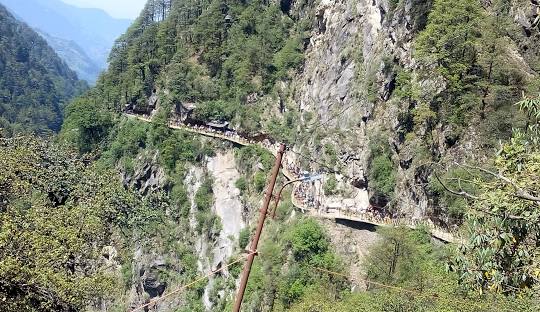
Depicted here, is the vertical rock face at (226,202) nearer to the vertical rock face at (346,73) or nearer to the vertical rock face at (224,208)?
the vertical rock face at (224,208)

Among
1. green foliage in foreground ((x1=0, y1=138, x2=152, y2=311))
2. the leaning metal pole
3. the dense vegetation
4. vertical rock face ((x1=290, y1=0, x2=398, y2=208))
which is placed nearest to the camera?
the leaning metal pole

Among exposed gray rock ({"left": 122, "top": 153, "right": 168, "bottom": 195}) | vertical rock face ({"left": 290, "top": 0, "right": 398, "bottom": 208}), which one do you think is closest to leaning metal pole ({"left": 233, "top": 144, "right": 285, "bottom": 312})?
vertical rock face ({"left": 290, "top": 0, "right": 398, "bottom": 208})

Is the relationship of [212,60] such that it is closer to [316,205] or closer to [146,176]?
[146,176]

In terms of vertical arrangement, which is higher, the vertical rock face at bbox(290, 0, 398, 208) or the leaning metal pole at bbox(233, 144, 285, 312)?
the vertical rock face at bbox(290, 0, 398, 208)

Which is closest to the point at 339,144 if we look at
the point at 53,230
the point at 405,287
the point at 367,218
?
the point at 367,218

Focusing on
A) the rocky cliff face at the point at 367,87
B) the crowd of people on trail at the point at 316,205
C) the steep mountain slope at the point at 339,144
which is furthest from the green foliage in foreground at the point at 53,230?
the rocky cliff face at the point at 367,87

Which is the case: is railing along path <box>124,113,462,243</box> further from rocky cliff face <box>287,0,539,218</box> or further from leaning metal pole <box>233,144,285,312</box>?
leaning metal pole <box>233,144,285,312</box>
